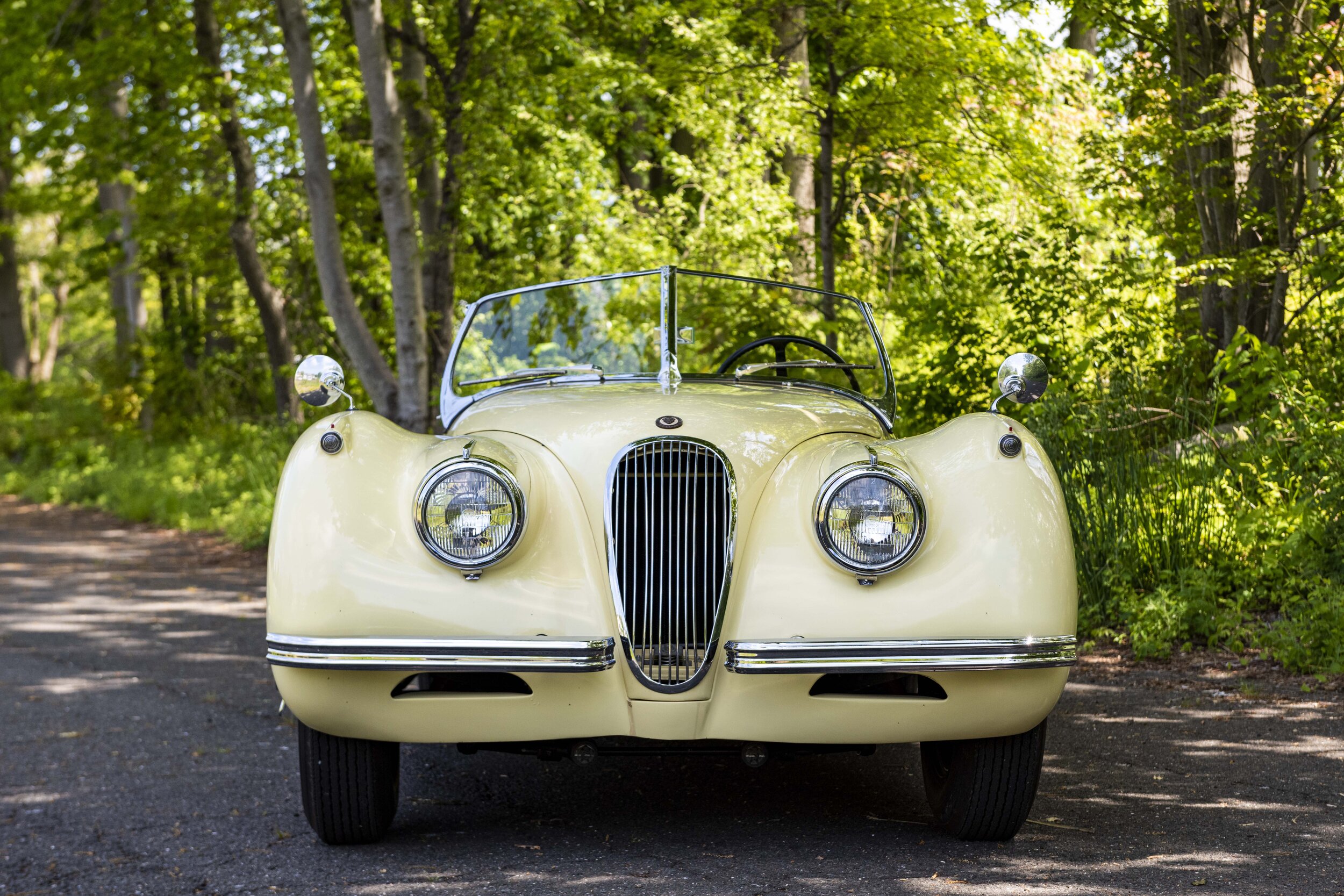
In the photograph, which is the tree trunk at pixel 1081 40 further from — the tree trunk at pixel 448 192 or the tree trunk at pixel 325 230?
the tree trunk at pixel 325 230

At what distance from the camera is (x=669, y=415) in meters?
3.59

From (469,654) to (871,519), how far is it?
112cm

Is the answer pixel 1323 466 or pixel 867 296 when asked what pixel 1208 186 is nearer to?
pixel 1323 466

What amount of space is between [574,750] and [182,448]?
14618 millimetres

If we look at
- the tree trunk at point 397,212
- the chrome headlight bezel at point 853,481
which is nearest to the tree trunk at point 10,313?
the tree trunk at point 397,212

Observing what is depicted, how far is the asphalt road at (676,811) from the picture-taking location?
3.28 meters

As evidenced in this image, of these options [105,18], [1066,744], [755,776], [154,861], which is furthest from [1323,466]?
[105,18]

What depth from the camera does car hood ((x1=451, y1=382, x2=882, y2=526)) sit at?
3529 mm

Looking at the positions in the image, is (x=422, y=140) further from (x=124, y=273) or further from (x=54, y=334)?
(x=54, y=334)

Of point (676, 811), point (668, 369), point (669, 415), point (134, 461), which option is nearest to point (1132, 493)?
point (668, 369)

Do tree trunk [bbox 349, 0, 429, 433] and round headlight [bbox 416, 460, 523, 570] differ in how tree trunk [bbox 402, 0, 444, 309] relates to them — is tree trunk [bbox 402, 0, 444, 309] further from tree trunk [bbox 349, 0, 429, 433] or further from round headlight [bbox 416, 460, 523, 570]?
round headlight [bbox 416, 460, 523, 570]

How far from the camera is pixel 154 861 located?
11.6 ft

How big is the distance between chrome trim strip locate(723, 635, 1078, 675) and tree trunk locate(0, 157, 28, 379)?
23416 millimetres

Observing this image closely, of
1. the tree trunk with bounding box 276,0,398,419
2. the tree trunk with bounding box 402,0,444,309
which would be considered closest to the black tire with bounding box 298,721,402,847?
the tree trunk with bounding box 276,0,398,419
